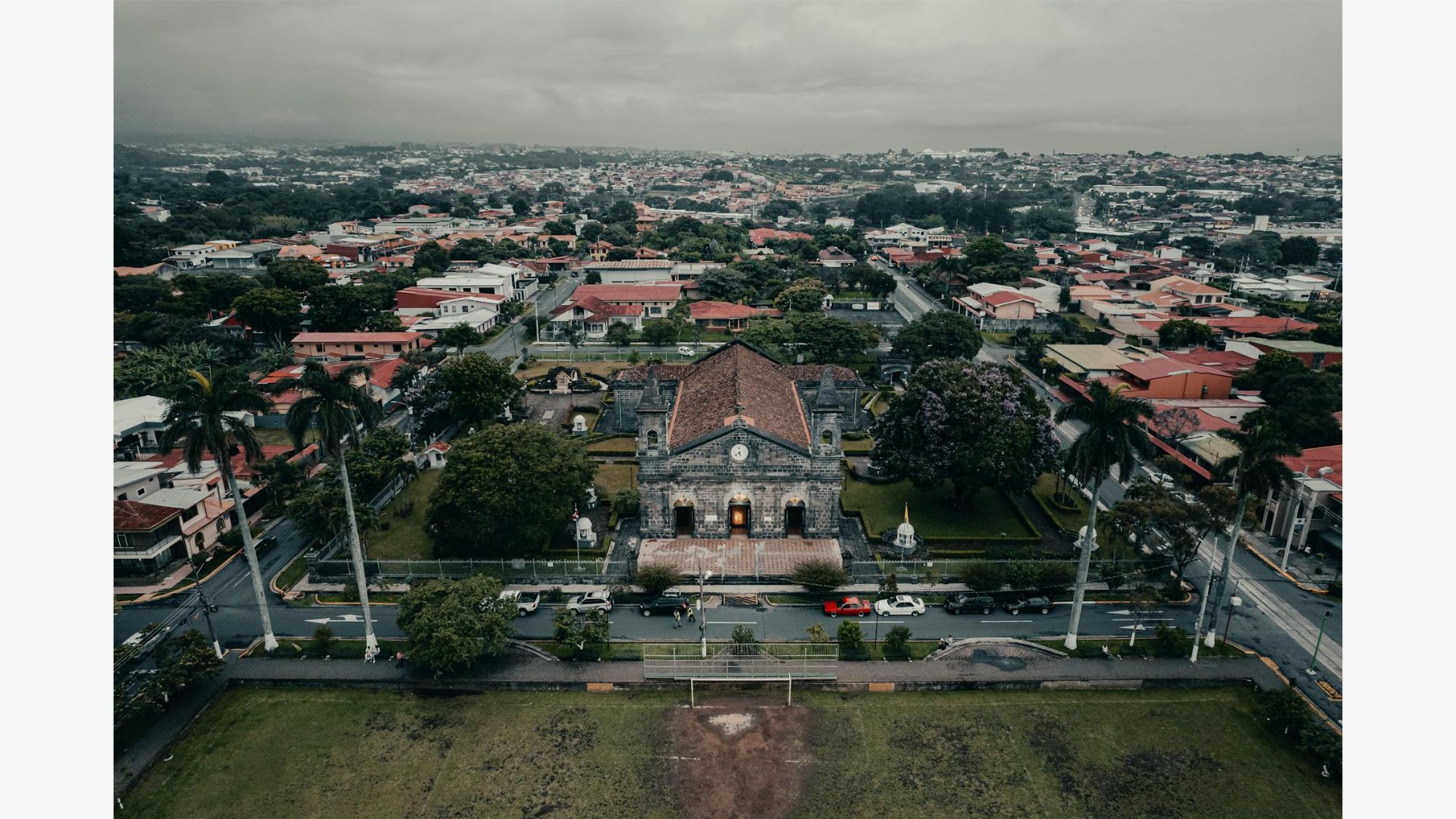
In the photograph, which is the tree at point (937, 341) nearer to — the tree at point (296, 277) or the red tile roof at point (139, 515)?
the red tile roof at point (139, 515)

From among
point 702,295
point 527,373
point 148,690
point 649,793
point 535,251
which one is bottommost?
point 649,793

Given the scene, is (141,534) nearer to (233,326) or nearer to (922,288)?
(233,326)

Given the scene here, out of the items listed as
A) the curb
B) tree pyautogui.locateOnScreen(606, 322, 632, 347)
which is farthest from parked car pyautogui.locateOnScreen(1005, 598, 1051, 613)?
tree pyautogui.locateOnScreen(606, 322, 632, 347)

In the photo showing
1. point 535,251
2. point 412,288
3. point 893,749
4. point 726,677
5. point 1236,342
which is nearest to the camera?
point 893,749

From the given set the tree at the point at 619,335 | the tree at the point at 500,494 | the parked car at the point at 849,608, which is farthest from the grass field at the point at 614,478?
the tree at the point at 619,335

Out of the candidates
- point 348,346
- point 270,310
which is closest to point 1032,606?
point 348,346

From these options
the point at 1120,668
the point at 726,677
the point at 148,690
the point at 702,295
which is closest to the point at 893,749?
the point at 726,677

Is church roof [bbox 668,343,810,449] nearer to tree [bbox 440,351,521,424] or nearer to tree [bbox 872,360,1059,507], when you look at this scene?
tree [bbox 872,360,1059,507]

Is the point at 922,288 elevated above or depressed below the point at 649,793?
above
